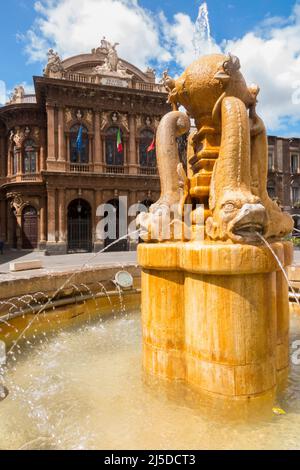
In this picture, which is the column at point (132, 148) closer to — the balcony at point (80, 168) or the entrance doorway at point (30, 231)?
the balcony at point (80, 168)

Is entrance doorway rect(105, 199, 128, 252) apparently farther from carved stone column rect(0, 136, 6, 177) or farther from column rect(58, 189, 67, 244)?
carved stone column rect(0, 136, 6, 177)

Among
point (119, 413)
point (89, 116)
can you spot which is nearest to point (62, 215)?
point (89, 116)

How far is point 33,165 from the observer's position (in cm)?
2488

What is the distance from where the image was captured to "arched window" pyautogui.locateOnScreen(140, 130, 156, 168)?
974 inches

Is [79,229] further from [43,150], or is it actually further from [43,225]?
[43,150]

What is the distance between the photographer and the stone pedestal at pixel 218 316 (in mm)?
2609

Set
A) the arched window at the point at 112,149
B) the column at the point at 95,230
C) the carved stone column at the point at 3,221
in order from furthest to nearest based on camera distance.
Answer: the carved stone column at the point at 3,221, the arched window at the point at 112,149, the column at the point at 95,230

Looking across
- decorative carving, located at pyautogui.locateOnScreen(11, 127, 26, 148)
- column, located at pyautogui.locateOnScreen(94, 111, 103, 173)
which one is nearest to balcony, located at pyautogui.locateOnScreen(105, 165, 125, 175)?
column, located at pyautogui.locateOnScreen(94, 111, 103, 173)

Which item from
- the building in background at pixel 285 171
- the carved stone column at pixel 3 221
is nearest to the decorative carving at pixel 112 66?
the carved stone column at pixel 3 221

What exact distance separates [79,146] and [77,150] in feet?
1.98

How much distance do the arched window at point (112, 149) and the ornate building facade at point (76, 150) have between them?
7 centimetres
